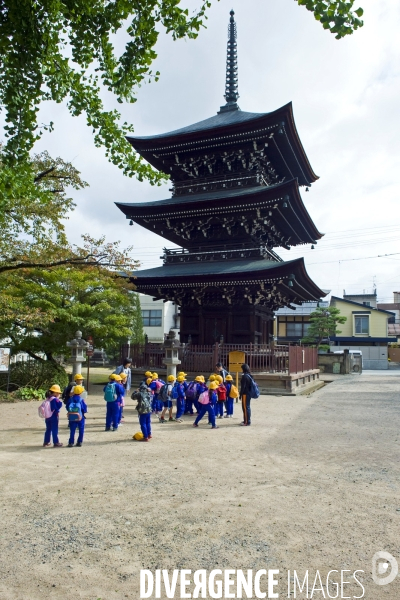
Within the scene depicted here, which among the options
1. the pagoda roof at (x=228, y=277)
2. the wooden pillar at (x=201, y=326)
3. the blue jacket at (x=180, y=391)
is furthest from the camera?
the wooden pillar at (x=201, y=326)

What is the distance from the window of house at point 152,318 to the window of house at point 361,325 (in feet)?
76.4

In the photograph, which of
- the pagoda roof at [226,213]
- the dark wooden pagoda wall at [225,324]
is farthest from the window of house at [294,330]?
the dark wooden pagoda wall at [225,324]

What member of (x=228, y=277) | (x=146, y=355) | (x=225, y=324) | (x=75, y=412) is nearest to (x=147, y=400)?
(x=75, y=412)

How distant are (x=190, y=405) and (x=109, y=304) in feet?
26.9

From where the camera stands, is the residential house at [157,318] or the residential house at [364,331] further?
Result: the residential house at [157,318]

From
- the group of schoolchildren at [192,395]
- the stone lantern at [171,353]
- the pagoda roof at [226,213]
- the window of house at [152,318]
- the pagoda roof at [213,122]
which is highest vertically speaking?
the pagoda roof at [213,122]

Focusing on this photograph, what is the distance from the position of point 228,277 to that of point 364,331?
35968 mm

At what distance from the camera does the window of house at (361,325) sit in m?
50.3

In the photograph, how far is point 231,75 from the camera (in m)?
27.7

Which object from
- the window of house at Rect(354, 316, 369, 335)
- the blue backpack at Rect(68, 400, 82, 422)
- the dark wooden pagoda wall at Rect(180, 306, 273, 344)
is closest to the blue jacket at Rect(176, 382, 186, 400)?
the blue backpack at Rect(68, 400, 82, 422)

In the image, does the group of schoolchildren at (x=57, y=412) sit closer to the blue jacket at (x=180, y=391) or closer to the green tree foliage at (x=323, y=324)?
the blue jacket at (x=180, y=391)

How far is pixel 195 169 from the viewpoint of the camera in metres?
23.5

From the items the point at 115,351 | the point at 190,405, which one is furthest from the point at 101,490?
the point at 115,351

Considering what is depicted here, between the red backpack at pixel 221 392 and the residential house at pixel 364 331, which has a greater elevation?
the residential house at pixel 364 331
